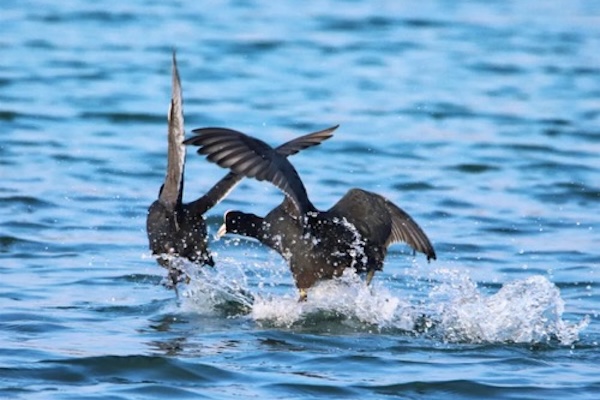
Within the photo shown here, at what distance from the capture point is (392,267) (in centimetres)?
923

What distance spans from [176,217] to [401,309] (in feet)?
4.26

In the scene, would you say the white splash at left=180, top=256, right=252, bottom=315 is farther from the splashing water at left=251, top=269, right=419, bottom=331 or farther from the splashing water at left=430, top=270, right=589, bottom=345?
the splashing water at left=430, top=270, right=589, bottom=345

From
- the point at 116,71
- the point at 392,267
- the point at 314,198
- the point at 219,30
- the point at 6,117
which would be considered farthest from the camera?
the point at 219,30

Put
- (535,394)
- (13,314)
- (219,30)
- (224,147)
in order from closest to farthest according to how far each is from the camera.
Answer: (535,394) < (224,147) < (13,314) < (219,30)

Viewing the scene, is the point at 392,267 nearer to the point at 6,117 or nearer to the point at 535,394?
the point at 535,394

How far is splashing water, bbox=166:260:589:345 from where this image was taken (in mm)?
7207

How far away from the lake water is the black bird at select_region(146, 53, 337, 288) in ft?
0.40

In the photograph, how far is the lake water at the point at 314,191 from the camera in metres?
6.66

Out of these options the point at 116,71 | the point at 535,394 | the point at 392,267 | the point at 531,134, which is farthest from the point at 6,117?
the point at 535,394

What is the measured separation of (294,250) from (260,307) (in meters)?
0.38

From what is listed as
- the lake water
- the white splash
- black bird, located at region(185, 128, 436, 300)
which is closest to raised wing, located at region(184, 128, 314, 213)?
black bird, located at region(185, 128, 436, 300)

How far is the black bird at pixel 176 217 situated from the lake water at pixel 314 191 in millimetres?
122

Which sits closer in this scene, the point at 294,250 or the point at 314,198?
the point at 294,250

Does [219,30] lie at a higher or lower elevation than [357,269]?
higher
